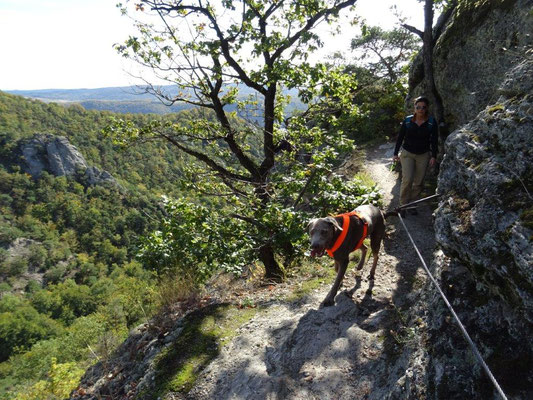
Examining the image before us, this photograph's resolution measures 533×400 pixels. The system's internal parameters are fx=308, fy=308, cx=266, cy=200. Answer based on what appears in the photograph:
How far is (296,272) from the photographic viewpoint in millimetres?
7254

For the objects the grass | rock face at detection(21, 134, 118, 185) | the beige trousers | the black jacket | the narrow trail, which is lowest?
rock face at detection(21, 134, 118, 185)

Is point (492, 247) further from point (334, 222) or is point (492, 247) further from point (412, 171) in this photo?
point (412, 171)

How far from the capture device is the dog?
183 inches

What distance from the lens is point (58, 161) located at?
5074 inches

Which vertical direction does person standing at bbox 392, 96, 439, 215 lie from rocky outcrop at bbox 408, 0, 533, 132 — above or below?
below

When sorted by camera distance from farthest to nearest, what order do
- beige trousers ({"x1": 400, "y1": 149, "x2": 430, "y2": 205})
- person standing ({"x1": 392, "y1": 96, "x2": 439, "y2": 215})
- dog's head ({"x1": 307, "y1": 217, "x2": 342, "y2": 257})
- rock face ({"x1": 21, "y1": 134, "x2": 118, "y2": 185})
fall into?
rock face ({"x1": 21, "y1": 134, "x2": 118, "y2": 185}) < beige trousers ({"x1": 400, "y1": 149, "x2": 430, "y2": 205}) < person standing ({"x1": 392, "y1": 96, "x2": 439, "y2": 215}) < dog's head ({"x1": 307, "y1": 217, "x2": 342, "y2": 257})

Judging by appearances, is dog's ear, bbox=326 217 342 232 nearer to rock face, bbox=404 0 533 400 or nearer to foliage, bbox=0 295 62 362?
rock face, bbox=404 0 533 400

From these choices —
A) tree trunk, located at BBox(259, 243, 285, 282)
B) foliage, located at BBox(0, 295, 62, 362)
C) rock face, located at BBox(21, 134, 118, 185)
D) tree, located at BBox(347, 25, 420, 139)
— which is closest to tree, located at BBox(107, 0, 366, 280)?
tree trunk, located at BBox(259, 243, 285, 282)

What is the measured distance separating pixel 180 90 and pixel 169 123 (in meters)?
1.22

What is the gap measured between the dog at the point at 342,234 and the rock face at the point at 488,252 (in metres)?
1.49

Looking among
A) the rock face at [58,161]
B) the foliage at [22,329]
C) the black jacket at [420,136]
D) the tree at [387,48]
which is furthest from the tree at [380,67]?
the rock face at [58,161]

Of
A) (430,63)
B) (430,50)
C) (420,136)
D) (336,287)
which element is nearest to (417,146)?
(420,136)

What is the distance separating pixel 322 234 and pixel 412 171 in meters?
3.64

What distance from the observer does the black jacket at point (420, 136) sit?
6324 millimetres
